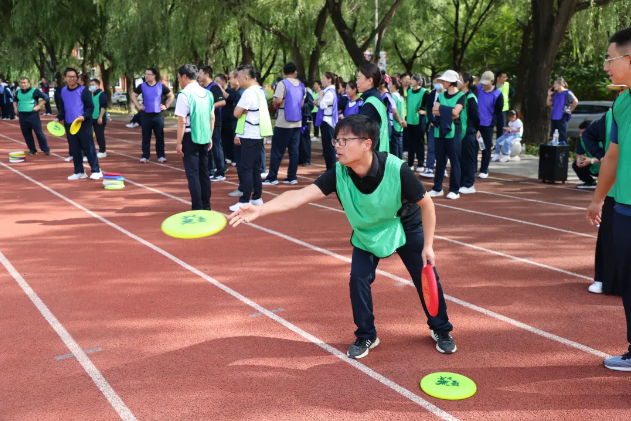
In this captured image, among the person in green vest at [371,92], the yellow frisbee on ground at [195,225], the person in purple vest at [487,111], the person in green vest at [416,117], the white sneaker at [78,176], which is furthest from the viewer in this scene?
the person in green vest at [416,117]

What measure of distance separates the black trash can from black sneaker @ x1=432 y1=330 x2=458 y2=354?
8.82 m

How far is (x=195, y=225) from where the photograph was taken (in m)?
4.76

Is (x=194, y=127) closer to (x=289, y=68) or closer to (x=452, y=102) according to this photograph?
(x=289, y=68)

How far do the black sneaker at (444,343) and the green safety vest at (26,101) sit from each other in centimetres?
1432

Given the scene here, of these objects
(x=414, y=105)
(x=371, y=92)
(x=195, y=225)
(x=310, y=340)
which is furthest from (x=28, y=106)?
(x=310, y=340)

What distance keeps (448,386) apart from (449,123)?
22.4 feet

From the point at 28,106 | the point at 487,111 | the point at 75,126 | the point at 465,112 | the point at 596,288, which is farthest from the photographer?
the point at 28,106

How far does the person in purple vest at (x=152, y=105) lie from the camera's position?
14539 millimetres

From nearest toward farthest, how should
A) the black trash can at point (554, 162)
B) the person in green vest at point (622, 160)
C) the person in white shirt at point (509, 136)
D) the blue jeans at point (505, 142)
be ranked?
the person in green vest at point (622, 160) → the black trash can at point (554, 162) → the person in white shirt at point (509, 136) → the blue jeans at point (505, 142)

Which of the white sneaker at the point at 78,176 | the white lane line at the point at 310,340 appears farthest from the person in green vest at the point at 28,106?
the white lane line at the point at 310,340

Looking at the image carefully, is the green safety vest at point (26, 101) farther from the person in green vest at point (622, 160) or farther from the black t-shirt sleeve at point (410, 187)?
the person in green vest at point (622, 160)

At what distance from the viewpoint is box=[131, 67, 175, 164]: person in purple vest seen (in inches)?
572

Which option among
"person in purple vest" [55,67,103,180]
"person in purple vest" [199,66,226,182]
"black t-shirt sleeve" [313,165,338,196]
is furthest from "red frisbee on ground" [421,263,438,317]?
"person in purple vest" [55,67,103,180]

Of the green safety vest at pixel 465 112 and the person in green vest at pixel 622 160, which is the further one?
the green safety vest at pixel 465 112
